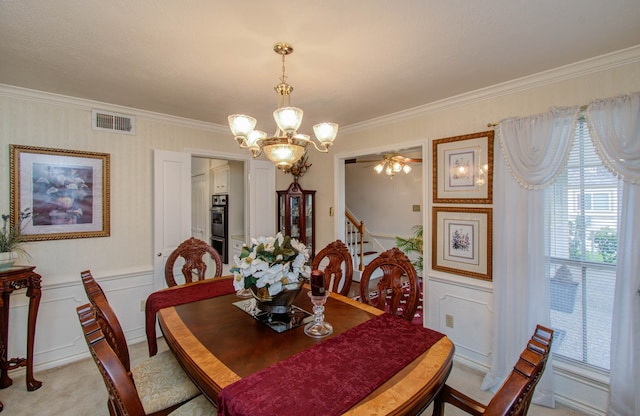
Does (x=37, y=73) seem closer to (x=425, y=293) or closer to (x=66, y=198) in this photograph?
(x=66, y=198)

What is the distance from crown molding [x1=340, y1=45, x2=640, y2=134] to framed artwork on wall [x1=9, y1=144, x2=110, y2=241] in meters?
3.09

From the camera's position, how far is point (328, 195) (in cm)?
399

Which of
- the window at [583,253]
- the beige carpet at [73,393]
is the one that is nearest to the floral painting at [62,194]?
the beige carpet at [73,393]

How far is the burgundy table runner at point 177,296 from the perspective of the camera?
6.45 ft

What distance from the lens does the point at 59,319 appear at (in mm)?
2684

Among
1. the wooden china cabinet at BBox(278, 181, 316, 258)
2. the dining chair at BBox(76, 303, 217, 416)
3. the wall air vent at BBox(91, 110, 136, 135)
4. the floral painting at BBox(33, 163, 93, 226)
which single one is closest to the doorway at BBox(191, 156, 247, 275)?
the wooden china cabinet at BBox(278, 181, 316, 258)

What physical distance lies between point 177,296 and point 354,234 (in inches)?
163

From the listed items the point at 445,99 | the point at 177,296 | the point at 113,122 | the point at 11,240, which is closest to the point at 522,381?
the point at 177,296

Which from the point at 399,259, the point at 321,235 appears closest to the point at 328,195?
the point at 321,235

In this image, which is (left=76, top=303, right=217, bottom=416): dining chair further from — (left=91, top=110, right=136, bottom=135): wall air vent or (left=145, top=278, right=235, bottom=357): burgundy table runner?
(left=91, top=110, right=136, bottom=135): wall air vent

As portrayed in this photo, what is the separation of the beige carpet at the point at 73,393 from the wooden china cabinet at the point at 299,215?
2.25m

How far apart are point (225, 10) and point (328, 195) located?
108 inches

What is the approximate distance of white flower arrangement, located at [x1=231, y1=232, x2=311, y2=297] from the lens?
→ 5.22 feet

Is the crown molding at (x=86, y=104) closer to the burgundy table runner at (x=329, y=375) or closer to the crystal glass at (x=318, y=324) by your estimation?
the crystal glass at (x=318, y=324)
